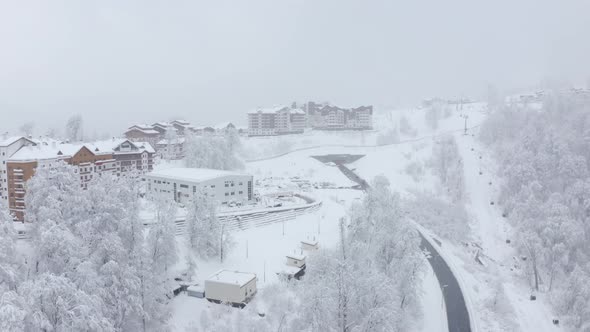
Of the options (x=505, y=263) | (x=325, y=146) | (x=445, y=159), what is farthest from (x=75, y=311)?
(x=325, y=146)

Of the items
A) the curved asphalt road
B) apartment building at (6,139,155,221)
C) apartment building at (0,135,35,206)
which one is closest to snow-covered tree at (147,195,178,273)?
apartment building at (6,139,155,221)

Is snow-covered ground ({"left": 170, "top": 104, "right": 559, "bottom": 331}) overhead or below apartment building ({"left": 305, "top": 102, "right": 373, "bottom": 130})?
below

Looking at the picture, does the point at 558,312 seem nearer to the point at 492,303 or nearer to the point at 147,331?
the point at 492,303

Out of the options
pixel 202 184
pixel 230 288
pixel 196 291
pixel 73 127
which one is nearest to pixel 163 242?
pixel 196 291

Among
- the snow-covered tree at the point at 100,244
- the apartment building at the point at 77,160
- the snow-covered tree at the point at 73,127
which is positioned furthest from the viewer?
the snow-covered tree at the point at 73,127

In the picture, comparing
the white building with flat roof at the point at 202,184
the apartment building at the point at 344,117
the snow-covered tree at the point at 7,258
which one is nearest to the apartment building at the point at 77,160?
the white building with flat roof at the point at 202,184

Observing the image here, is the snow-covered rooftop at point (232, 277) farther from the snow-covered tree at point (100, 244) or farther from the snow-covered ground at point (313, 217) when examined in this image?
the snow-covered tree at point (100, 244)

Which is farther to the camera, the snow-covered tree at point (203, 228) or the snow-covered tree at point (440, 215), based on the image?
the snow-covered tree at point (440, 215)

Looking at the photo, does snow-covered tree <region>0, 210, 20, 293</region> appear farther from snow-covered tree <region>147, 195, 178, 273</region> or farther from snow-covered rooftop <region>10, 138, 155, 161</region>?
snow-covered rooftop <region>10, 138, 155, 161</region>
